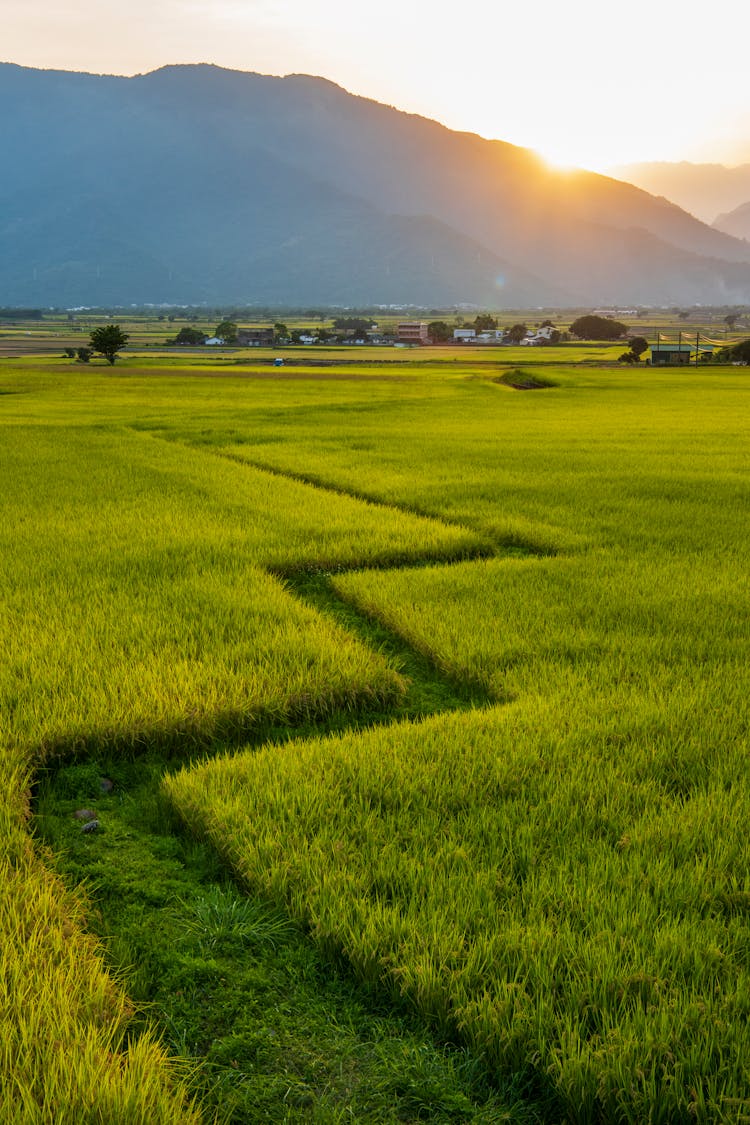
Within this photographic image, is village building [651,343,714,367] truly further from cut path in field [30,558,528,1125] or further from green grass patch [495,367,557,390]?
cut path in field [30,558,528,1125]

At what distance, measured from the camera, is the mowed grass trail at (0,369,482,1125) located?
2.34 metres

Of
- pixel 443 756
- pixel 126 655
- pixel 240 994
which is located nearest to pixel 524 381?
pixel 126 655

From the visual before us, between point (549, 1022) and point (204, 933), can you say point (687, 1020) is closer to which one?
point (549, 1022)

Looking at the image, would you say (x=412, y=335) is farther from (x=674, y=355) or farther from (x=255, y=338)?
(x=674, y=355)

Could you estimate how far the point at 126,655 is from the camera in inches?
222

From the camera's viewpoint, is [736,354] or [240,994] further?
[736,354]

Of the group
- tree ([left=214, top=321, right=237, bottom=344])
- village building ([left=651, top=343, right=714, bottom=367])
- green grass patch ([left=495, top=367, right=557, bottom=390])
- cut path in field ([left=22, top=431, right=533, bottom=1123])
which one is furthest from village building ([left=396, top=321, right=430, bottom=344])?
cut path in field ([left=22, top=431, right=533, bottom=1123])

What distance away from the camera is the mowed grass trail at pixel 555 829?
2.42m

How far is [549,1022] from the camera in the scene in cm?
245

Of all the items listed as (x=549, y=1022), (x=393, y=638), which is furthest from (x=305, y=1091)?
(x=393, y=638)

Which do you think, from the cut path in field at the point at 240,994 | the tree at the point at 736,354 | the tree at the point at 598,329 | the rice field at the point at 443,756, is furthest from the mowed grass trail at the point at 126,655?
the tree at the point at 598,329

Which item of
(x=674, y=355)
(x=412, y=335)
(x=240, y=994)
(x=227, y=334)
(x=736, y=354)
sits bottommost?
(x=240, y=994)

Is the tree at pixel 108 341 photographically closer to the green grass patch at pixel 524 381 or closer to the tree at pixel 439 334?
the green grass patch at pixel 524 381

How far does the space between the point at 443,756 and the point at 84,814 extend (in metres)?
1.81
